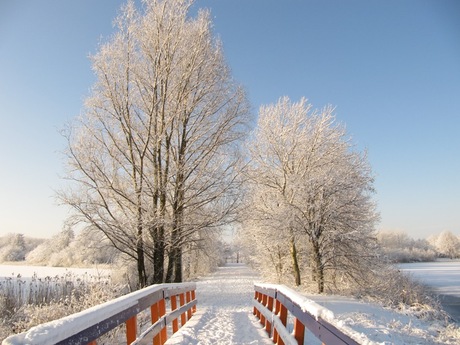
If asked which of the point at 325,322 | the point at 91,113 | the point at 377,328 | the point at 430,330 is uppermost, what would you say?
the point at 91,113

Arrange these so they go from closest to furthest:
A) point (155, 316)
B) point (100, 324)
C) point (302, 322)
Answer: point (100, 324)
point (302, 322)
point (155, 316)

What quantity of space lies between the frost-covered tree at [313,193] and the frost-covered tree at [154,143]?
104 inches

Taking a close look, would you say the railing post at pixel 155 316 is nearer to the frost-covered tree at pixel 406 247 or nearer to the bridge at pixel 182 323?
the bridge at pixel 182 323

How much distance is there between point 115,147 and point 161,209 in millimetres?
2909

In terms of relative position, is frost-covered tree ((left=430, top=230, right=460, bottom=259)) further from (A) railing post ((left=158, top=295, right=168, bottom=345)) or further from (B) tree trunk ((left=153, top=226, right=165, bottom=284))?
(A) railing post ((left=158, top=295, right=168, bottom=345))

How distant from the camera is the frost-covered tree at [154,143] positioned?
11.8 meters

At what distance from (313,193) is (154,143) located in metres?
9.20

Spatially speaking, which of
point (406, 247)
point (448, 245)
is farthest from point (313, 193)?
point (448, 245)

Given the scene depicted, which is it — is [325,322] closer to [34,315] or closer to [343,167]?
[34,315]

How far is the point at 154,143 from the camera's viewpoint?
40.9ft

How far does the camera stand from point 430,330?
35.7 ft

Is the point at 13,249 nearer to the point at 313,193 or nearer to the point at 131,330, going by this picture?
the point at 313,193

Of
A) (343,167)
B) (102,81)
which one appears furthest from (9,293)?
(343,167)

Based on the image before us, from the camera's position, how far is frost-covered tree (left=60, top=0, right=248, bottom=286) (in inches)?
466
